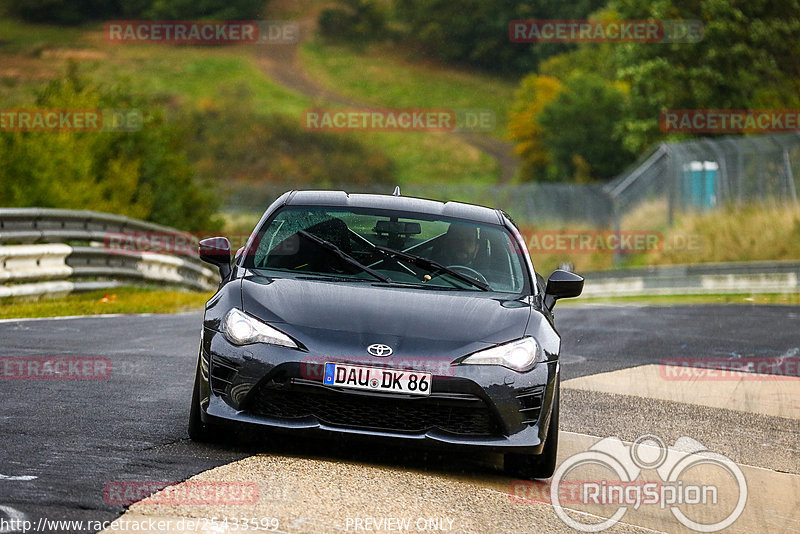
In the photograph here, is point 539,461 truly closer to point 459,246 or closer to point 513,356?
point 513,356

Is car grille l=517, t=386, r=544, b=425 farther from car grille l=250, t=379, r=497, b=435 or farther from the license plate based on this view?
the license plate

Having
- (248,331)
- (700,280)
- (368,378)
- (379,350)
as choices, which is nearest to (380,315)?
(379,350)

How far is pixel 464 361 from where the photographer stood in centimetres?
654

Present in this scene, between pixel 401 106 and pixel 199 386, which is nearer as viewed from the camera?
pixel 199 386

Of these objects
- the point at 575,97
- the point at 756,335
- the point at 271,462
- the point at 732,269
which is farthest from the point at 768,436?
the point at 575,97

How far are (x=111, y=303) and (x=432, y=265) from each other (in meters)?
10.8

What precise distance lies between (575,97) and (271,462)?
76907 mm

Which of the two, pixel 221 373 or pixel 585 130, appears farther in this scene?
pixel 585 130

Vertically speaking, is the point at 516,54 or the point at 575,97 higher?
the point at 516,54

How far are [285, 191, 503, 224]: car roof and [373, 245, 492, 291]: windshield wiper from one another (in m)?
0.50

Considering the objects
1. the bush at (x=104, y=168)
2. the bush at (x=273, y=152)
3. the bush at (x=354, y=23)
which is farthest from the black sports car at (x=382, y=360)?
the bush at (x=354, y=23)

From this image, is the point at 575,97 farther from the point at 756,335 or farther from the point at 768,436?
the point at 768,436

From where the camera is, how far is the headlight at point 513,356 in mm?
6590

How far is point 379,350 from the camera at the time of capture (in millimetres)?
6461
